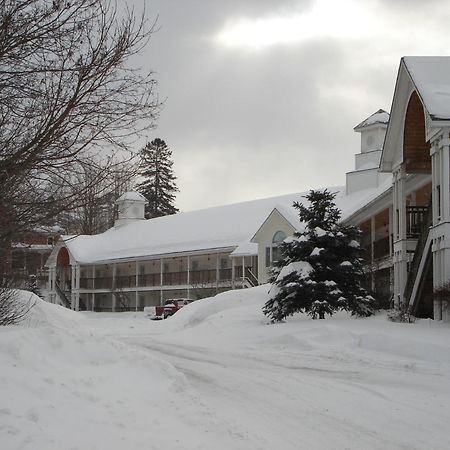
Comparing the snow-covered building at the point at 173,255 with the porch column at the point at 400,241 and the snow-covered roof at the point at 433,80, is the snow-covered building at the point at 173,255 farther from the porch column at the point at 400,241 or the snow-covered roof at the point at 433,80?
the snow-covered roof at the point at 433,80

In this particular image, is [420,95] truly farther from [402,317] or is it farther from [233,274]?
[233,274]

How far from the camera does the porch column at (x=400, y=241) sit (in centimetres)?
2234

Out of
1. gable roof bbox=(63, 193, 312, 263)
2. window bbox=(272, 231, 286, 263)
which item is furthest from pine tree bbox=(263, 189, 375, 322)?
gable roof bbox=(63, 193, 312, 263)

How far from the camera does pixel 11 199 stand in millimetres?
8984

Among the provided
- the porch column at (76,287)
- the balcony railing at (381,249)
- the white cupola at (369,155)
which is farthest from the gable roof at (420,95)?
the porch column at (76,287)

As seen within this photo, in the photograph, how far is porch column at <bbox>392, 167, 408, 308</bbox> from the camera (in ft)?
73.3

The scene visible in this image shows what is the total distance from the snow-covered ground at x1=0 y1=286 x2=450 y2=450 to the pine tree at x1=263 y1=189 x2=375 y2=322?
3.96 meters

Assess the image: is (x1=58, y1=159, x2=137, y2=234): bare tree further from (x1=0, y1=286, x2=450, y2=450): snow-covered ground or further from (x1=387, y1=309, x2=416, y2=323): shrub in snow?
(x1=387, y1=309, x2=416, y2=323): shrub in snow

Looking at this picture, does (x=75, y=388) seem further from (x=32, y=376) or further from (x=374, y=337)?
(x=374, y=337)

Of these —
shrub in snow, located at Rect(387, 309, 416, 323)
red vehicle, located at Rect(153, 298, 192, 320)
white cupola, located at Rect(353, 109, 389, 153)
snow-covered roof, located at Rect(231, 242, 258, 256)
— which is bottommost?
red vehicle, located at Rect(153, 298, 192, 320)

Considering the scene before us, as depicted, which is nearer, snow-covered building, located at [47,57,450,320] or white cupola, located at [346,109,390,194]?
snow-covered building, located at [47,57,450,320]

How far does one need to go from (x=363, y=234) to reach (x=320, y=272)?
7.43 metres

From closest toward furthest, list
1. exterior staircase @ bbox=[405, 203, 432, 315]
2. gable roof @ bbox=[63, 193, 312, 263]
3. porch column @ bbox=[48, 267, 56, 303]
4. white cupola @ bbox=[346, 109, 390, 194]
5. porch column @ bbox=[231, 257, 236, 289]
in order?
exterior staircase @ bbox=[405, 203, 432, 315]
white cupola @ bbox=[346, 109, 390, 194]
porch column @ bbox=[231, 257, 236, 289]
gable roof @ bbox=[63, 193, 312, 263]
porch column @ bbox=[48, 267, 56, 303]

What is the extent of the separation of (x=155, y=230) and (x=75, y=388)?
51.0 metres
